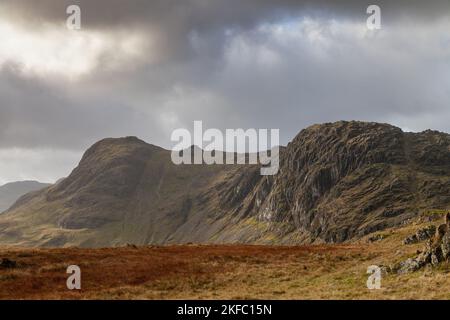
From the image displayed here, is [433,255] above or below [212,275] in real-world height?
above

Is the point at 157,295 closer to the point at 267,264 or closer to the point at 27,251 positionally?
the point at 267,264

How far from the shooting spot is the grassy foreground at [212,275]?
1313 inches

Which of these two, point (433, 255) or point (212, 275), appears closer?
point (433, 255)

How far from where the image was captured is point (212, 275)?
144 feet

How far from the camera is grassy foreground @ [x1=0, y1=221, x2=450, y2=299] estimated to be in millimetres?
33344

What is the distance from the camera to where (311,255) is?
55688 mm

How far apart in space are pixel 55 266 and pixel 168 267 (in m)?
10.6

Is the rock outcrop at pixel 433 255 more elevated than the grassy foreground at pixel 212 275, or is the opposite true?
the rock outcrop at pixel 433 255

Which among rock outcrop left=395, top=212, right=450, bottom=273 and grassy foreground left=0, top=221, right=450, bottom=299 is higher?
rock outcrop left=395, top=212, right=450, bottom=273

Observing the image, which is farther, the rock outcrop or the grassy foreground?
the rock outcrop

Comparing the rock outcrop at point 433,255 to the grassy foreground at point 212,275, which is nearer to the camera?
the grassy foreground at point 212,275
